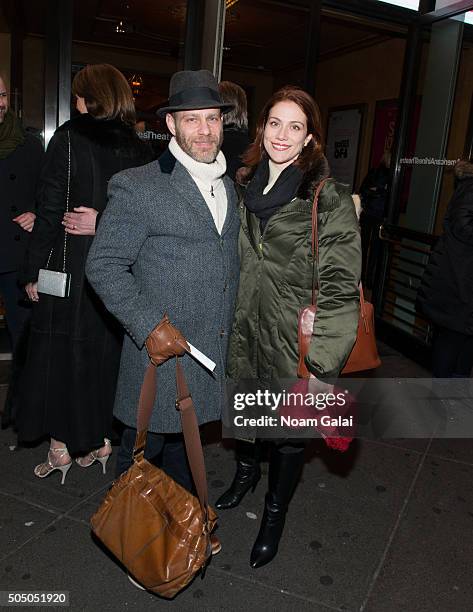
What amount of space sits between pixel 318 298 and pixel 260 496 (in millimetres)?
1345

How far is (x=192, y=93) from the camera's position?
6.63 feet

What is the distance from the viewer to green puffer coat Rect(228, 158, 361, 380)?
2098 mm

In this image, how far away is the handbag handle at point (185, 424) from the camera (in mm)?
1921

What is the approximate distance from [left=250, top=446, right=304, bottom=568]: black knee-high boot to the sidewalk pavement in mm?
65


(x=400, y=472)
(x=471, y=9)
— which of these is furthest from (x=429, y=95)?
(x=400, y=472)

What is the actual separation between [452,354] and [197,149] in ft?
9.48

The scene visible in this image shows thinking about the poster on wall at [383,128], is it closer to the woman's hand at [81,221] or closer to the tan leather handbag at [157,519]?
the woman's hand at [81,221]

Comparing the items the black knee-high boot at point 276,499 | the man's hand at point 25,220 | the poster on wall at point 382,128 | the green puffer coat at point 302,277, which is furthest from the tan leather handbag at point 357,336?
the poster on wall at point 382,128

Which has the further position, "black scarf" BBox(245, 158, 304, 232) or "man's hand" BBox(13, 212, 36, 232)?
"man's hand" BBox(13, 212, 36, 232)

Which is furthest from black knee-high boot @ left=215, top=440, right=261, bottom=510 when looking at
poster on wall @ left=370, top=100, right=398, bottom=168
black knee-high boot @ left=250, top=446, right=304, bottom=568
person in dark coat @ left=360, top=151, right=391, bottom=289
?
poster on wall @ left=370, top=100, right=398, bottom=168

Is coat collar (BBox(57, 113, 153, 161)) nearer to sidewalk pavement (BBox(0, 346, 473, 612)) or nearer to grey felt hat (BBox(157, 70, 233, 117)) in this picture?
grey felt hat (BBox(157, 70, 233, 117))

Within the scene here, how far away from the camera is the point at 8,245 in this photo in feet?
10.5

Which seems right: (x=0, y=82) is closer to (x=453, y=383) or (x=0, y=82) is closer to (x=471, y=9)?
(x=453, y=383)

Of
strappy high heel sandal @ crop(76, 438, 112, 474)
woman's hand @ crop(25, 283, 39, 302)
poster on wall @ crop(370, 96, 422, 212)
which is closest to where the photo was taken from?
woman's hand @ crop(25, 283, 39, 302)
